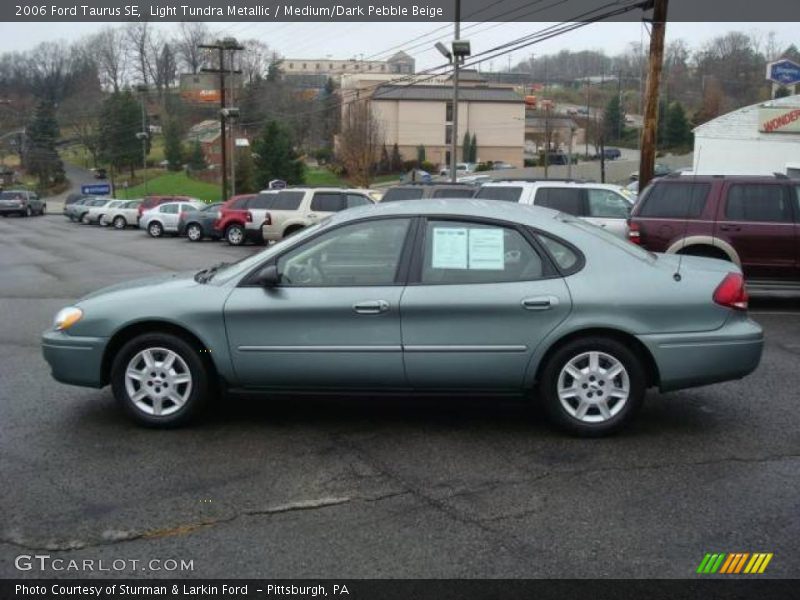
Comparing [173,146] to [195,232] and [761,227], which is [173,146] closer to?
[195,232]

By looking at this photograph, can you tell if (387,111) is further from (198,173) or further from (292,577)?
(292,577)

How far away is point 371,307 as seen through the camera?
5.36 meters

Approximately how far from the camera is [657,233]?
36.6 ft

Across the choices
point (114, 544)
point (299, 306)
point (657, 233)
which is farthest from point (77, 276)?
point (114, 544)

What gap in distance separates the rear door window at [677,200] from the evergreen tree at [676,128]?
63.4 metres

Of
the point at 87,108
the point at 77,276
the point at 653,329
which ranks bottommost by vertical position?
the point at 77,276

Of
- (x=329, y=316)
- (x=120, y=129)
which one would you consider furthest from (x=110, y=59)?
(x=329, y=316)

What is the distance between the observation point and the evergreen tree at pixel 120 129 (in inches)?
3292

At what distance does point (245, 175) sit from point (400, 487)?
199 ft

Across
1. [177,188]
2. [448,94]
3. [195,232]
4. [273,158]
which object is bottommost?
[177,188]

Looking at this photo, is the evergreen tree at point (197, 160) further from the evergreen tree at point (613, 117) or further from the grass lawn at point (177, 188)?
the evergreen tree at point (613, 117)

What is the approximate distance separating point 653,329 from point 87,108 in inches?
3595
